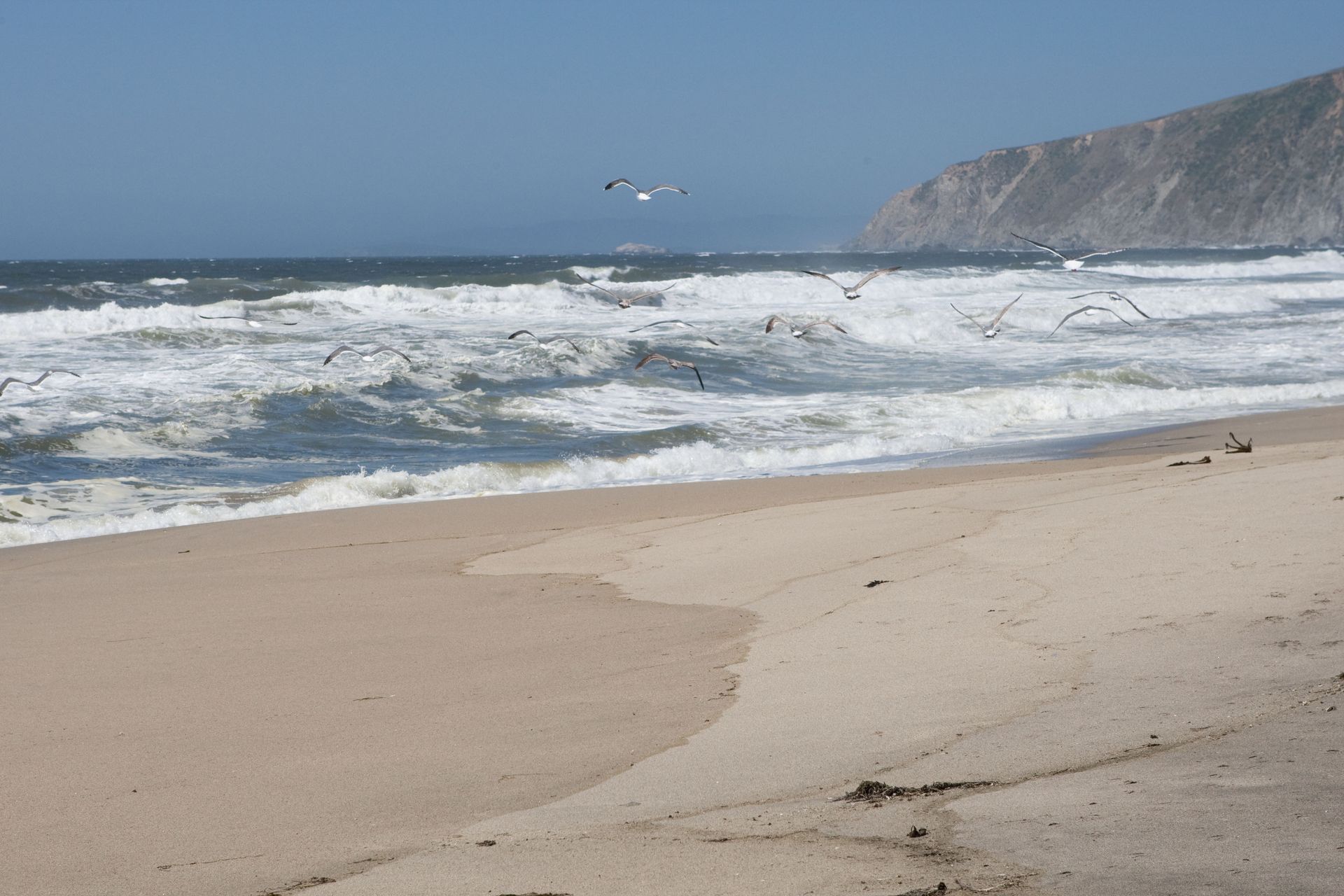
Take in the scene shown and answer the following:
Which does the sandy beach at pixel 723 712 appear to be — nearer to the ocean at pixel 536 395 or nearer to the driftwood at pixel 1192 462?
the driftwood at pixel 1192 462

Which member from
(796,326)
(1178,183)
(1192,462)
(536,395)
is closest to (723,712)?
(1192,462)

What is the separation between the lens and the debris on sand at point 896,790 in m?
2.92

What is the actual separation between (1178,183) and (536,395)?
145257mm

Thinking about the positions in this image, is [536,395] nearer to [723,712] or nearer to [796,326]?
[796,326]

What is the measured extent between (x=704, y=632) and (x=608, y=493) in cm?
584

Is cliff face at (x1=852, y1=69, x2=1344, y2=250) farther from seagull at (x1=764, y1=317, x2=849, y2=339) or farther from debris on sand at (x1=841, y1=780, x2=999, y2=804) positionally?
debris on sand at (x1=841, y1=780, x2=999, y2=804)

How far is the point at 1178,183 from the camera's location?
14425 cm

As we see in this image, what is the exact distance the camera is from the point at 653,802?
3.10 metres

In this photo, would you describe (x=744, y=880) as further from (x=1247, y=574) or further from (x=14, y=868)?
(x=1247, y=574)

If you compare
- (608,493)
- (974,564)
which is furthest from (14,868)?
(608,493)

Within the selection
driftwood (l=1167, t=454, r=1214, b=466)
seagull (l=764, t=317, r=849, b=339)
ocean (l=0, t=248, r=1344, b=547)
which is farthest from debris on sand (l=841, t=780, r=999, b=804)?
seagull (l=764, t=317, r=849, b=339)

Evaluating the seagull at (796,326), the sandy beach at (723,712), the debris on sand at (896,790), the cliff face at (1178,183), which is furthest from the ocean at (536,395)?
the cliff face at (1178,183)

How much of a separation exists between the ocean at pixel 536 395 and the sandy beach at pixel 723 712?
4.58 meters

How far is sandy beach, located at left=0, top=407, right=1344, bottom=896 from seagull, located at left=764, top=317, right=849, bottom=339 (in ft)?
34.6
